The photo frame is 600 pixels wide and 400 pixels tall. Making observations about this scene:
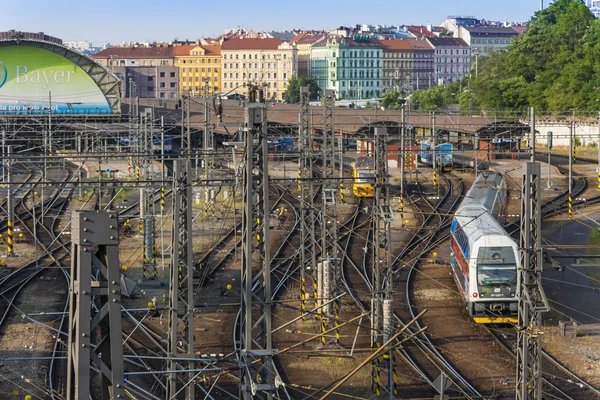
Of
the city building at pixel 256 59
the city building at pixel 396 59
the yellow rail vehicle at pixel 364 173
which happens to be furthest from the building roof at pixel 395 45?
the yellow rail vehicle at pixel 364 173

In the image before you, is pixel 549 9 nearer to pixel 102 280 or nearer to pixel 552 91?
pixel 552 91

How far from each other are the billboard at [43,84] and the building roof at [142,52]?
56.4 metres

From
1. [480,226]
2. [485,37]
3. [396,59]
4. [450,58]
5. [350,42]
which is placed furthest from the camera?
[485,37]

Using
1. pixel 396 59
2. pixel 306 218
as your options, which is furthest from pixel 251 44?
pixel 306 218

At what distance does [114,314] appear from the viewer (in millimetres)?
6840

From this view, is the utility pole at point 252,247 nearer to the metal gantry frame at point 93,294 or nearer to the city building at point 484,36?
→ the metal gantry frame at point 93,294

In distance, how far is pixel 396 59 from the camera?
384ft

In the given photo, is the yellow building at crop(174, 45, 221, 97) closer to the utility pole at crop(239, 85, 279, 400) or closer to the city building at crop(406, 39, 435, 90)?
the city building at crop(406, 39, 435, 90)

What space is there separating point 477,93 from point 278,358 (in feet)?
170

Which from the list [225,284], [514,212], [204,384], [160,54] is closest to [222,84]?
[160,54]

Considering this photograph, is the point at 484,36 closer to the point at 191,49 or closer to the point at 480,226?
the point at 191,49

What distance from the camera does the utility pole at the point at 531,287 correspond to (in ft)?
36.1

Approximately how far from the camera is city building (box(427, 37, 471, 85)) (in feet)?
404

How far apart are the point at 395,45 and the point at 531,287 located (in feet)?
356
